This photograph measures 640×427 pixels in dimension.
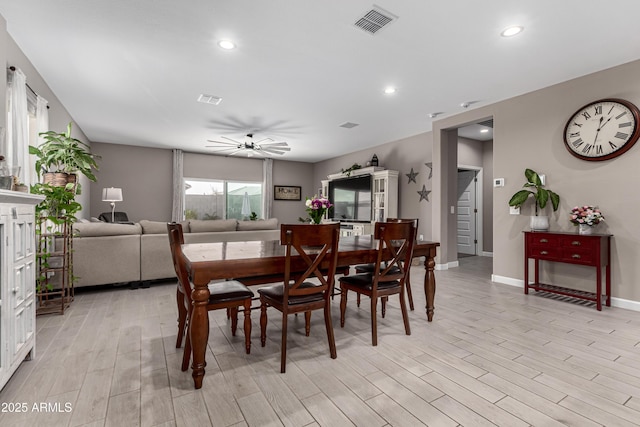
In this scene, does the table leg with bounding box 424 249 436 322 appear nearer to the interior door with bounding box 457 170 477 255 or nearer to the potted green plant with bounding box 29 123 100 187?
the potted green plant with bounding box 29 123 100 187

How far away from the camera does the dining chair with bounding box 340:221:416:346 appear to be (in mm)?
2301

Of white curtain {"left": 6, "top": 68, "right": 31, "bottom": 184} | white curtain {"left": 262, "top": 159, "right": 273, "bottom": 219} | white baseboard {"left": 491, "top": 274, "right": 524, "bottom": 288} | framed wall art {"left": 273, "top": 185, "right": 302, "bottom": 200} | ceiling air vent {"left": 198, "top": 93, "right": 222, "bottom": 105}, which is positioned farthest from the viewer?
framed wall art {"left": 273, "top": 185, "right": 302, "bottom": 200}

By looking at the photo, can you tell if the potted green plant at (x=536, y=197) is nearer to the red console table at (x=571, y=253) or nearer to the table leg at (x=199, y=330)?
the red console table at (x=571, y=253)

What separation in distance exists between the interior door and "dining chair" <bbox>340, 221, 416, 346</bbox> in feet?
17.6


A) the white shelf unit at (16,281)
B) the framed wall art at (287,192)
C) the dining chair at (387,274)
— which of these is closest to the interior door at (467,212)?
the framed wall art at (287,192)

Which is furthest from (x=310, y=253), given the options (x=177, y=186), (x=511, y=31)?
(x=177, y=186)

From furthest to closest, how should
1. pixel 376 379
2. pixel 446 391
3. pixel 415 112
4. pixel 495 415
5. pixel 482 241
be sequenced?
1. pixel 482 241
2. pixel 415 112
3. pixel 376 379
4. pixel 446 391
5. pixel 495 415

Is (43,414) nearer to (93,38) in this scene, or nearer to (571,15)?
(93,38)

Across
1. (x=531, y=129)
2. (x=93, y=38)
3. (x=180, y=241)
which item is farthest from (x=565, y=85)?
(x=93, y=38)

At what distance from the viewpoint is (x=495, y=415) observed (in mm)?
1519

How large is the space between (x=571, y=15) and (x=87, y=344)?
4558mm

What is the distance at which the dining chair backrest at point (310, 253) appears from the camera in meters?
1.91

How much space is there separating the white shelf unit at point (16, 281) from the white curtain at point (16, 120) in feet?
3.88

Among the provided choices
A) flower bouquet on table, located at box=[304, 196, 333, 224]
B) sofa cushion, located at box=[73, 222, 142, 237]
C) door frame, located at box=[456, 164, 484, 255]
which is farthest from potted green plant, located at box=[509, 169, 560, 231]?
sofa cushion, located at box=[73, 222, 142, 237]
